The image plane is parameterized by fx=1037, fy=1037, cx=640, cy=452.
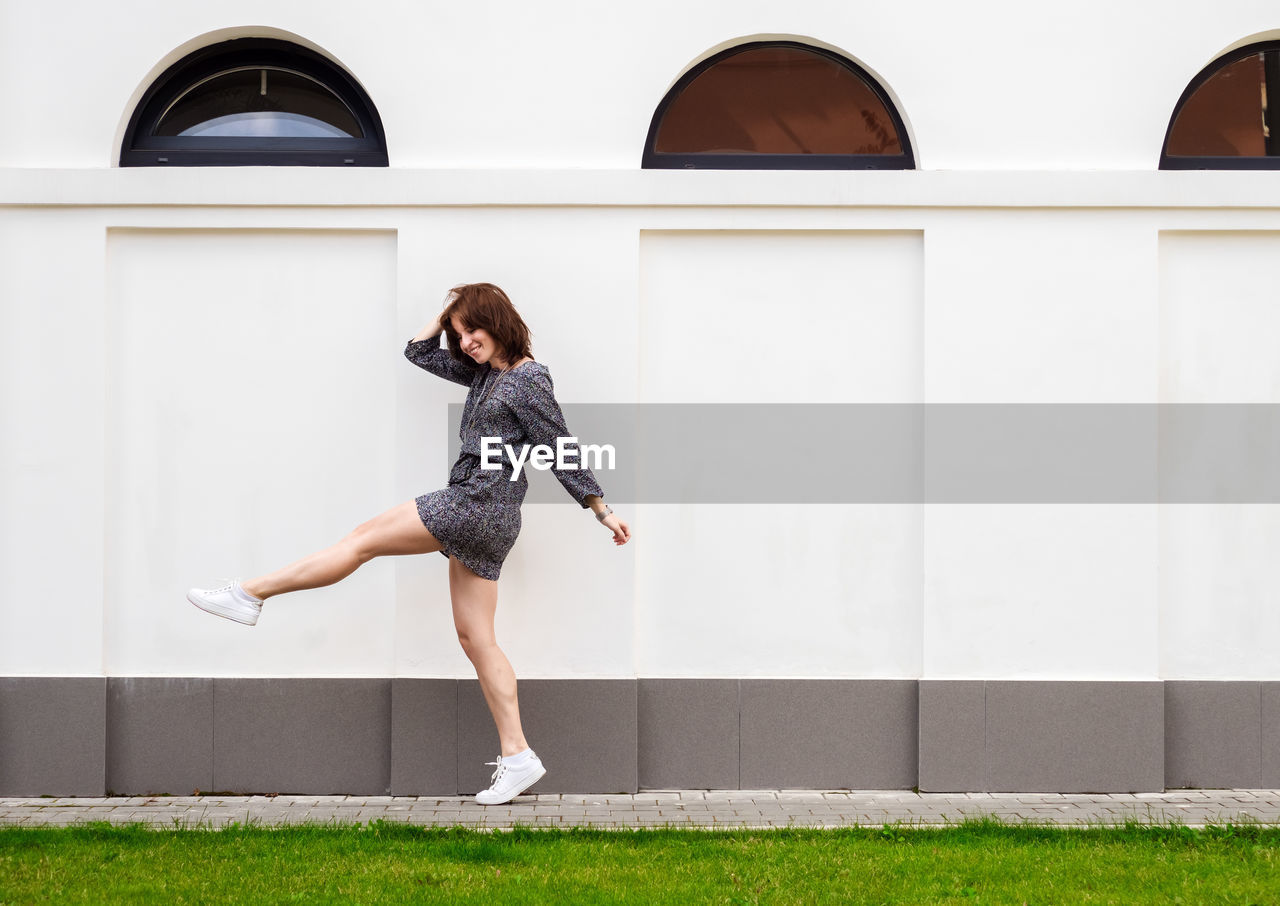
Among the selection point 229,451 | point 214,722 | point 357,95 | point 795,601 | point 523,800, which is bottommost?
point 523,800

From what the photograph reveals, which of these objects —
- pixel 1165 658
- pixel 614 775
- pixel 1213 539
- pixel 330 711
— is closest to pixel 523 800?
pixel 614 775

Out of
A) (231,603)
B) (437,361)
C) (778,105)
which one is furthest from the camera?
(778,105)

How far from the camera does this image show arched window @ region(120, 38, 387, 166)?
5.24 m

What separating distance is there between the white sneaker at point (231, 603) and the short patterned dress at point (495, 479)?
0.82 metres

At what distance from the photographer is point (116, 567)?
5.12m

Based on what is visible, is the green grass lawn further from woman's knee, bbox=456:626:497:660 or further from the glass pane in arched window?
the glass pane in arched window

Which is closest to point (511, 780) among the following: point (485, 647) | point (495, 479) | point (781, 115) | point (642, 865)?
point (485, 647)

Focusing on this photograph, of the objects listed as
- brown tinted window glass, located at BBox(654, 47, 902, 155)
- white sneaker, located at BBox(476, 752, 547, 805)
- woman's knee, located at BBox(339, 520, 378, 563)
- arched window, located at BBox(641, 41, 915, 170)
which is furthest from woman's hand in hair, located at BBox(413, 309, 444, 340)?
white sneaker, located at BBox(476, 752, 547, 805)

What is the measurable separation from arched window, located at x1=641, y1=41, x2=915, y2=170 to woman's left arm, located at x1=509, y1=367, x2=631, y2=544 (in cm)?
153

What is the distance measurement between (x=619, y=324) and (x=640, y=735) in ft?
6.66

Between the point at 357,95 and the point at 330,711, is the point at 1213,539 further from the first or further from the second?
the point at 357,95

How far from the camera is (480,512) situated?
14.9 feet

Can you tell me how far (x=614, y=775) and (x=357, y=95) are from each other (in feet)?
11.9

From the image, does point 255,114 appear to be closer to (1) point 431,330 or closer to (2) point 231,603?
(1) point 431,330
